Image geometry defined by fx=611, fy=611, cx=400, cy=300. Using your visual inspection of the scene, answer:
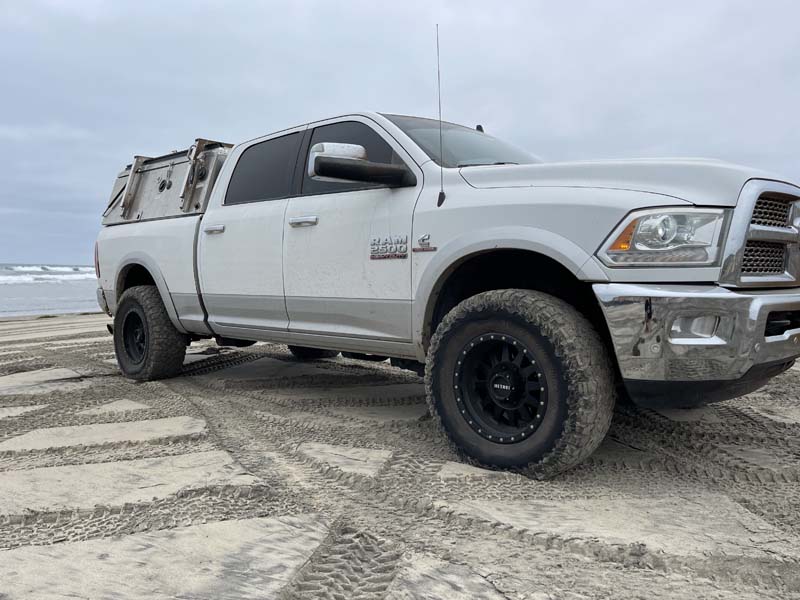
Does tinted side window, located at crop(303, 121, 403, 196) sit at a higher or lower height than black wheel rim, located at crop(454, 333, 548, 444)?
higher

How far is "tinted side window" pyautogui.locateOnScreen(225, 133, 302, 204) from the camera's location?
4.09 metres

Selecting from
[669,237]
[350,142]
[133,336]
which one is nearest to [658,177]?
[669,237]

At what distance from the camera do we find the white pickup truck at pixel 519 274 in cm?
234

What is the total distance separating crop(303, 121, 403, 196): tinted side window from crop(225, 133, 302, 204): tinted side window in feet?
0.62

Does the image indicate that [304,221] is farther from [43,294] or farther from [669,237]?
[43,294]

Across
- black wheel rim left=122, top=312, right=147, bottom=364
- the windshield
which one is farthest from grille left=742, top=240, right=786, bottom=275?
black wheel rim left=122, top=312, right=147, bottom=364

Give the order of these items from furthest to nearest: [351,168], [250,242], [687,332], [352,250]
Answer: [250,242] < [352,250] < [351,168] < [687,332]

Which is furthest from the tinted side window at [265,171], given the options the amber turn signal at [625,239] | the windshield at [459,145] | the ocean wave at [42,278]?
the ocean wave at [42,278]

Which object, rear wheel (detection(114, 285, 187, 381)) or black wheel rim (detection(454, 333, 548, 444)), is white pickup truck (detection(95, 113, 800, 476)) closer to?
black wheel rim (detection(454, 333, 548, 444))

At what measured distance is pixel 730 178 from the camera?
7.88 feet

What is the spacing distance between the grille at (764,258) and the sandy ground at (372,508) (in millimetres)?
876

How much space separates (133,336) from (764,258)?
480 centimetres

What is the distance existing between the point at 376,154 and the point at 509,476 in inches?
76.3

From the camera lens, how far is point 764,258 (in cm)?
252
